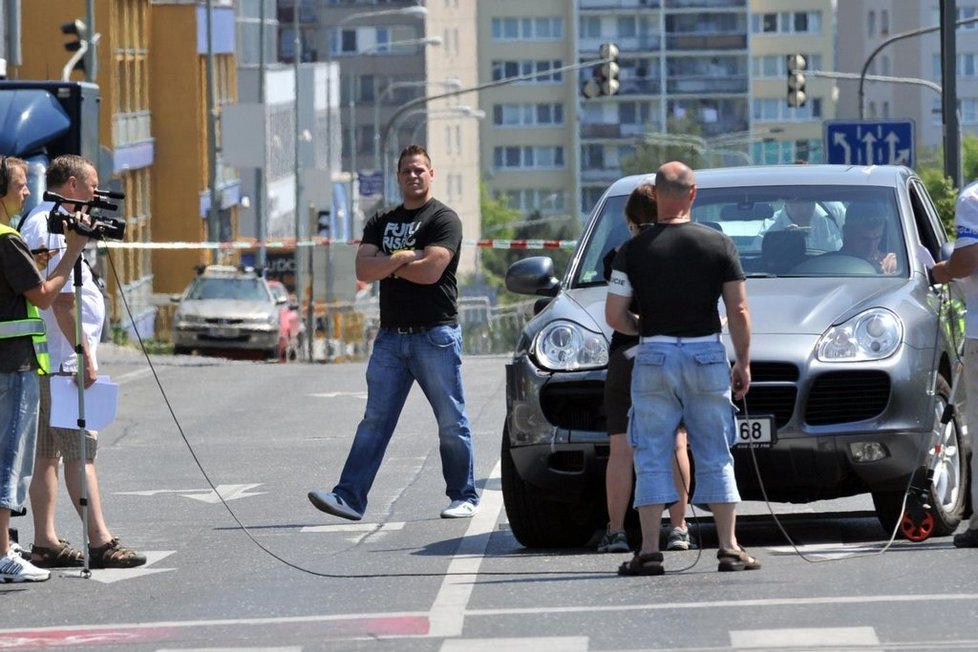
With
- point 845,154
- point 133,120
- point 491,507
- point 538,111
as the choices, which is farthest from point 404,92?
point 491,507

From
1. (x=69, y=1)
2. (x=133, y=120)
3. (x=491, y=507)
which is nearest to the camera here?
(x=491, y=507)

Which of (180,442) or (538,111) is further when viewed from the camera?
(538,111)

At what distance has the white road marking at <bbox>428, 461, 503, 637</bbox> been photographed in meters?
9.09

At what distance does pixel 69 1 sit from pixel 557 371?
48.5 metres

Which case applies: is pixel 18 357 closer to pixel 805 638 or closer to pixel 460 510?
pixel 460 510

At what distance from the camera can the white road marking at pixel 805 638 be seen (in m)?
8.22

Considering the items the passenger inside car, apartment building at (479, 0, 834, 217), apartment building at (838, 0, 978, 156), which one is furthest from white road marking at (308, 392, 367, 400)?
apartment building at (479, 0, 834, 217)

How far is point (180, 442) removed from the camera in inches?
773

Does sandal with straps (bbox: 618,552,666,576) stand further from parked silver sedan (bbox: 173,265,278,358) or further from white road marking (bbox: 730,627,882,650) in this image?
parked silver sedan (bbox: 173,265,278,358)

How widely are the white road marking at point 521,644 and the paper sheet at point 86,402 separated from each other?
9.77ft

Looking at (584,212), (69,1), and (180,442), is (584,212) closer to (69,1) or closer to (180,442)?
(69,1)

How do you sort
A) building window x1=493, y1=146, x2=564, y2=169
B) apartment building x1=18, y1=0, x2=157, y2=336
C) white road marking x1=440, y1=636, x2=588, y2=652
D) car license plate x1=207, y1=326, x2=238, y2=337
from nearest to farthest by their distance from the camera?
white road marking x1=440, y1=636, x2=588, y2=652
car license plate x1=207, y1=326, x2=238, y2=337
apartment building x1=18, y1=0, x2=157, y2=336
building window x1=493, y1=146, x2=564, y2=169

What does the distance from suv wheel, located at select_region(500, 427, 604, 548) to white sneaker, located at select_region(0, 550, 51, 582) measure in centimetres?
215

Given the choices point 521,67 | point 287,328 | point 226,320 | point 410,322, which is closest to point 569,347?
point 410,322
